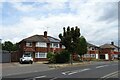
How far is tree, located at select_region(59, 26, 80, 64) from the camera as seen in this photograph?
47.5 m

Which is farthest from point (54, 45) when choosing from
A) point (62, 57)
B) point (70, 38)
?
point (70, 38)

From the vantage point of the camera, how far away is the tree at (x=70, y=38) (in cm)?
4753

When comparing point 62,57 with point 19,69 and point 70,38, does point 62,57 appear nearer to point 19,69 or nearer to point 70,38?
point 70,38

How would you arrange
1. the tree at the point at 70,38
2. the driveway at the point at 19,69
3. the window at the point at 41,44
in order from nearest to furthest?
the driveway at the point at 19,69, the tree at the point at 70,38, the window at the point at 41,44

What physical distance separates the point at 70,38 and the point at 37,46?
20907 mm

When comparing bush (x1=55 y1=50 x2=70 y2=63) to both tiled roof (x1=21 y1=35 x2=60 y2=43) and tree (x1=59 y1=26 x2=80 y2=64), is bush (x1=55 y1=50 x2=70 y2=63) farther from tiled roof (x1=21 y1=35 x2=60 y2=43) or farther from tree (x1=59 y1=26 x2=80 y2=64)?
tiled roof (x1=21 y1=35 x2=60 y2=43)

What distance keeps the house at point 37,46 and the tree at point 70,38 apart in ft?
59.7

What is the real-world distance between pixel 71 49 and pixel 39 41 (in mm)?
20686

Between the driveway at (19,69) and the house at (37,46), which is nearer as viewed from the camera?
the driveway at (19,69)

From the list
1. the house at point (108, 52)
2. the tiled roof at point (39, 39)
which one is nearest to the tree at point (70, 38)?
the tiled roof at point (39, 39)

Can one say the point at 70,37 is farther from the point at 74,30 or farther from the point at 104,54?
the point at 104,54

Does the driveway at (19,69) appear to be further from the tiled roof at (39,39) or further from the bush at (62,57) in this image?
the tiled roof at (39,39)

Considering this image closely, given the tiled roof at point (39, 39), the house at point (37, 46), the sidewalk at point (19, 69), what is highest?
the tiled roof at point (39, 39)

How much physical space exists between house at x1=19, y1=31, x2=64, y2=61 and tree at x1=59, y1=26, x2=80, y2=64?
717 inches
